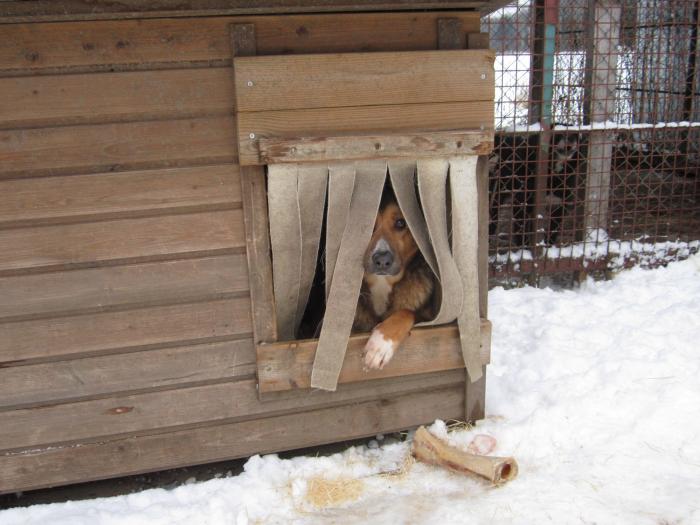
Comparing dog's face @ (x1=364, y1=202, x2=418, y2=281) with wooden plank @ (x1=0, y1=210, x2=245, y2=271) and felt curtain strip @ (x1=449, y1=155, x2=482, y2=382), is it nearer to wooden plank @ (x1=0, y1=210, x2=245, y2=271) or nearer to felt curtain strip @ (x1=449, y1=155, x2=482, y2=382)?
felt curtain strip @ (x1=449, y1=155, x2=482, y2=382)

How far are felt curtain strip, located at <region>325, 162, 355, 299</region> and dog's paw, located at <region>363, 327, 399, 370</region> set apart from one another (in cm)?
47

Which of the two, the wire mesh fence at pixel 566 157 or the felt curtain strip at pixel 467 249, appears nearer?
the felt curtain strip at pixel 467 249

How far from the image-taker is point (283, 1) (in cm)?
296

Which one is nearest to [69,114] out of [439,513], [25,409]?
[25,409]

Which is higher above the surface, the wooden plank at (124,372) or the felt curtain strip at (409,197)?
the felt curtain strip at (409,197)

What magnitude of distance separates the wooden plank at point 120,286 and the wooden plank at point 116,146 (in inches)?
19.3

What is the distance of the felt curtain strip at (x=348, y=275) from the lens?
3252 mm

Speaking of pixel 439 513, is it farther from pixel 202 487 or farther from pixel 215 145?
pixel 215 145

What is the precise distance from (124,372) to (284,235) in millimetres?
1057

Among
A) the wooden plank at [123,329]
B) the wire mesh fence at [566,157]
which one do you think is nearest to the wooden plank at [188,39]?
the wooden plank at [123,329]

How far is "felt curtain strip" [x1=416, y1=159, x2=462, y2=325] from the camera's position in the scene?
3.30 m

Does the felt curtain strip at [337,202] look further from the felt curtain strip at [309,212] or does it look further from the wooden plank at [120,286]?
the wooden plank at [120,286]

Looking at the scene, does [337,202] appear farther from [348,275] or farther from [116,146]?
[116,146]

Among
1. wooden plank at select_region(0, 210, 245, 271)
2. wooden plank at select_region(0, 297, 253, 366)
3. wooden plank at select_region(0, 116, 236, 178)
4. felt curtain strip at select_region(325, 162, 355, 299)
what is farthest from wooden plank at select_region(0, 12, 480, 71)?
wooden plank at select_region(0, 297, 253, 366)
